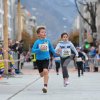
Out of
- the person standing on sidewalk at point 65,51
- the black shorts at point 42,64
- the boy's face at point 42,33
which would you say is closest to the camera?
the boy's face at point 42,33

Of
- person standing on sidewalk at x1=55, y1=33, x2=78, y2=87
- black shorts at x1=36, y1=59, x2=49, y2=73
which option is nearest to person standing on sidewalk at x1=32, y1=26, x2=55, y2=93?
black shorts at x1=36, y1=59, x2=49, y2=73

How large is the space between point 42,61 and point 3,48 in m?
11.5

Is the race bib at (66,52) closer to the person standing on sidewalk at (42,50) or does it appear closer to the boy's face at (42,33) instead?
the person standing on sidewalk at (42,50)

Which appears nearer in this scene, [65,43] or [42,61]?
[42,61]

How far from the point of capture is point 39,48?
589 inches

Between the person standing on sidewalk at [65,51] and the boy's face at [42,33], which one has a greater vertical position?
the boy's face at [42,33]

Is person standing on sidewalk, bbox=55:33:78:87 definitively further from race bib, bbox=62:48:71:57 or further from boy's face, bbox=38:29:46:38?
boy's face, bbox=38:29:46:38

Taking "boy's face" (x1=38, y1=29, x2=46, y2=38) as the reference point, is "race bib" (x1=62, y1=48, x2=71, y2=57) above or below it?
below

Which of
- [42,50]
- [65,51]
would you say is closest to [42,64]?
[42,50]

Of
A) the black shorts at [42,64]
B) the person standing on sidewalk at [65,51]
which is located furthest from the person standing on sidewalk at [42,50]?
the person standing on sidewalk at [65,51]

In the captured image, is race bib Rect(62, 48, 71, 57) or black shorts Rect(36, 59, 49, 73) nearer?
black shorts Rect(36, 59, 49, 73)

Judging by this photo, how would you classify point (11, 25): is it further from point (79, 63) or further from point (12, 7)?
point (79, 63)

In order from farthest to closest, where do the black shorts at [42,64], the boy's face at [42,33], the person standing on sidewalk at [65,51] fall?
the person standing on sidewalk at [65,51] < the black shorts at [42,64] < the boy's face at [42,33]

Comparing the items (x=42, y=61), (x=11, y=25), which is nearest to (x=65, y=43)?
(x=42, y=61)
